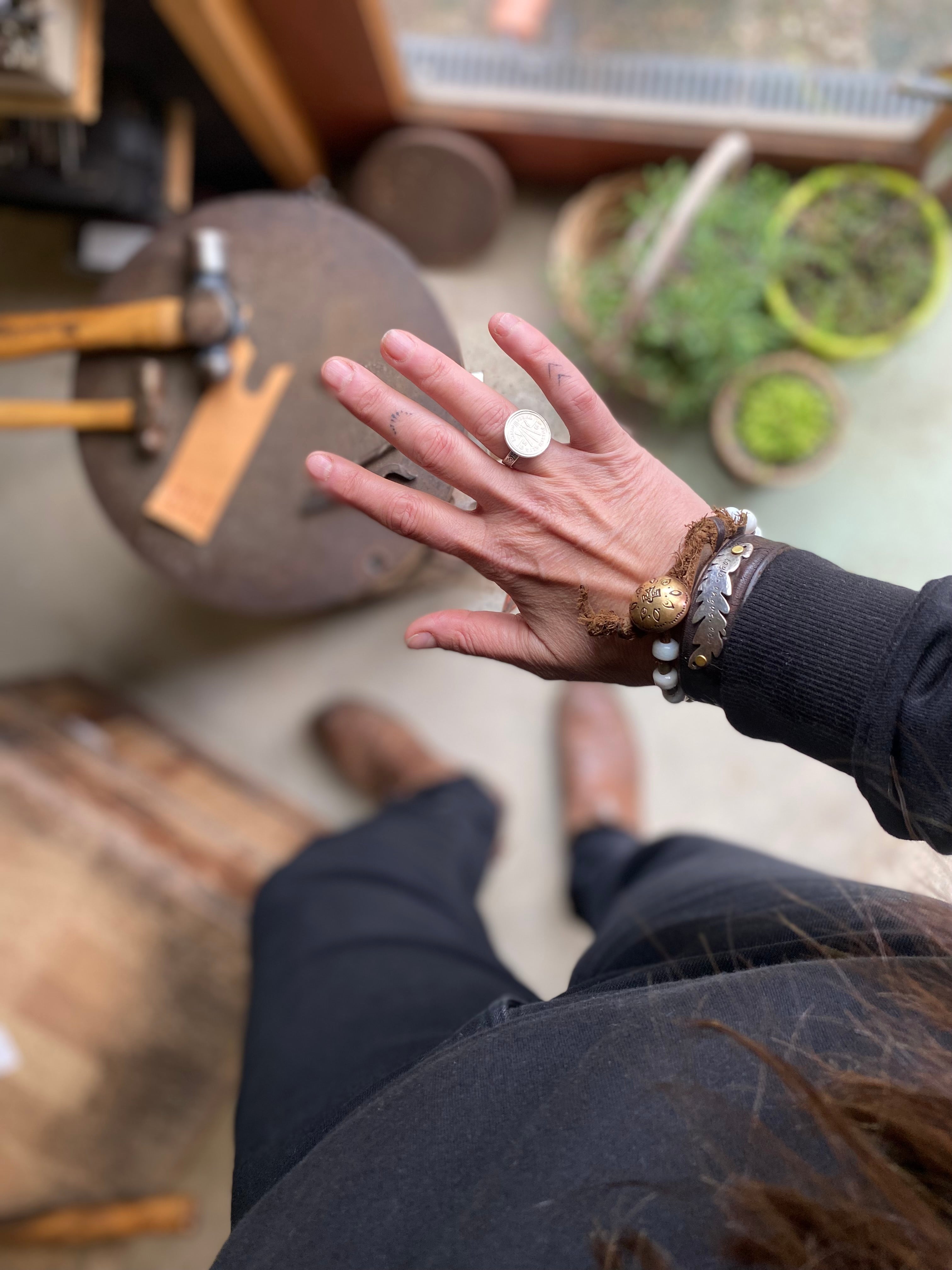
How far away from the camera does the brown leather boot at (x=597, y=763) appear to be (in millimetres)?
1708

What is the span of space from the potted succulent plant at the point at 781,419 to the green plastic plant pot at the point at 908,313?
0.17 ft

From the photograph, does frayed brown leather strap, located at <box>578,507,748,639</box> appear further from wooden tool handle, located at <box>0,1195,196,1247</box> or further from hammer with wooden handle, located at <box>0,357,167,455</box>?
wooden tool handle, located at <box>0,1195,196,1247</box>

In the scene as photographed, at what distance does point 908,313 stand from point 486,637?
57.3 inches

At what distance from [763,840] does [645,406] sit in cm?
98

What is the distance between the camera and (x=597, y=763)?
174 centimetres

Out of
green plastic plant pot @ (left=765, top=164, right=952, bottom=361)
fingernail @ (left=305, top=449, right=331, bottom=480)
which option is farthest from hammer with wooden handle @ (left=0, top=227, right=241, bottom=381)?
green plastic plant pot @ (left=765, top=164, right=952, bottom=361)

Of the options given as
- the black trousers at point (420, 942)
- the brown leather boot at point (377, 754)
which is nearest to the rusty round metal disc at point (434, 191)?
the brown leather boot at point (377, 754)

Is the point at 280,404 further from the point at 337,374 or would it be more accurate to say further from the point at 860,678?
the point at 860,678

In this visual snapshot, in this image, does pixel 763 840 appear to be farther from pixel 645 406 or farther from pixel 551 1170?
pixel 551 1170

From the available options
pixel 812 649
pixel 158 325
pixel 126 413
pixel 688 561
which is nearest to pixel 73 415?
pixel 126 413

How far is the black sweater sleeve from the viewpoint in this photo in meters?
0.56

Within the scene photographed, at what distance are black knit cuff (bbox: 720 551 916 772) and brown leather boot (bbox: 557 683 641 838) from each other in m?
1.07

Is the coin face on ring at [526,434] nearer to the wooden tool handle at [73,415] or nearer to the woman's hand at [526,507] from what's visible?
the woman's hand at [526,507]

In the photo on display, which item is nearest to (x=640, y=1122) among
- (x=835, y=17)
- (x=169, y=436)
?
(x=169, y=436)
